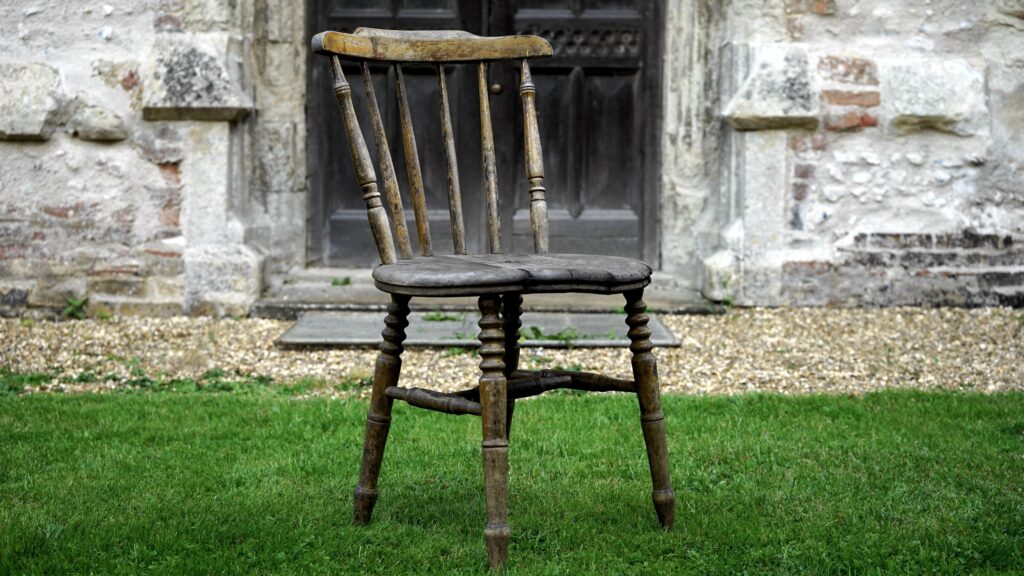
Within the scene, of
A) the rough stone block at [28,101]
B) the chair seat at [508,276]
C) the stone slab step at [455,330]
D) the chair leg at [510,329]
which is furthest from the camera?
the rough stone block at [28,101]

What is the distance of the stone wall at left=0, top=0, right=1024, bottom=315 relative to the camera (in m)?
5.55

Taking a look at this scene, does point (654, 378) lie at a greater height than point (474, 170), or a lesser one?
lesser

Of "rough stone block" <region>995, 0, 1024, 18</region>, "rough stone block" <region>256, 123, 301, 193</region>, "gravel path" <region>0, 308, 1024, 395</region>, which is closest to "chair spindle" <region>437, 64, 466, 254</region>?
"gravel path" <region>0, 308, 1024, 395</region>

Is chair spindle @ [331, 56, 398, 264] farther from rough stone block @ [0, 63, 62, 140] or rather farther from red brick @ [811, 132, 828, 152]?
red brick @ [811, 132, 828, 152]

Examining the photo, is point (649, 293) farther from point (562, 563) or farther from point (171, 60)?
point (562, 563)

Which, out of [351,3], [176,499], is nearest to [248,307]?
[351,3]

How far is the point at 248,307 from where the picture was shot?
18.5 ft

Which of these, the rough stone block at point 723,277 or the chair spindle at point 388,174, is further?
the rough stone block at point 723,277

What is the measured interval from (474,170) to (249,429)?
2832mm

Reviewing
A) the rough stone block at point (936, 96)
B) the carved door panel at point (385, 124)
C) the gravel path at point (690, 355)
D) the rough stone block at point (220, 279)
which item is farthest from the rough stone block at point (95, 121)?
the rough stone block at point (936, 96)

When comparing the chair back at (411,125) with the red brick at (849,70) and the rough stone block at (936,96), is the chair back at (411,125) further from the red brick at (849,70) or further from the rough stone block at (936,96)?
the rough stone block at (936,96)

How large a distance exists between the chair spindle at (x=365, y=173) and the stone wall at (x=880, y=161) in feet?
10.3

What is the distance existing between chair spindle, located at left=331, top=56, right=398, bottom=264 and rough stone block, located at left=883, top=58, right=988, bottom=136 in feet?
11.6

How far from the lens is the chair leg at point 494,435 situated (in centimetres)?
251
